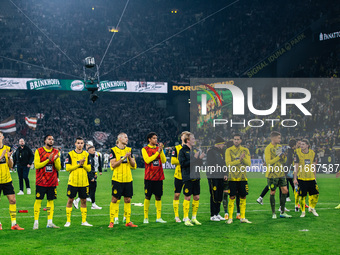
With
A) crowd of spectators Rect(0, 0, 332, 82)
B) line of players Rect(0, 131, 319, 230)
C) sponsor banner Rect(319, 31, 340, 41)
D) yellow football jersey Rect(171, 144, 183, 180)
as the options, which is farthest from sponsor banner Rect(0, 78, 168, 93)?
line of players Rect(0, 131, 319, 230)

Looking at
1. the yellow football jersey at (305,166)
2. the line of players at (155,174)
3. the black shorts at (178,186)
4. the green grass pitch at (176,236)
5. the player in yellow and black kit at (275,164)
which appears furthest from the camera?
the yellow football jersey at (305,166)

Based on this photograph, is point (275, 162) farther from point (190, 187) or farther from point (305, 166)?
point (190, 187)

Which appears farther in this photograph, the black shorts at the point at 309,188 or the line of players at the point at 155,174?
the black shorts at the point at 309,188

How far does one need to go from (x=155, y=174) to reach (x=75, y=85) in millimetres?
33601

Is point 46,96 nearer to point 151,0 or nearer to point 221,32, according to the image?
point 151,0

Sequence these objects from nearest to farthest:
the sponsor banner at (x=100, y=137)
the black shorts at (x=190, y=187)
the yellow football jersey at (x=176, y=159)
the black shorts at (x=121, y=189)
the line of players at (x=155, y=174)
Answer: the line of players at (x=155, y=174), the black shorts at (x=121, y=189), the black shorts at (x=190, y=187), the yellow football jersey at (x=176, y=159), the sponsor banner at (x=100, y=137)

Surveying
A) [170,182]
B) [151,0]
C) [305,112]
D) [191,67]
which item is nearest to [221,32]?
[191,67]

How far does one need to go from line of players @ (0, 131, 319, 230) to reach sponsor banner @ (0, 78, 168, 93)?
3088 cm

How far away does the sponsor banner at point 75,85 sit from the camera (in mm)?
41250

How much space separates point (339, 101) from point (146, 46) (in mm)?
23743

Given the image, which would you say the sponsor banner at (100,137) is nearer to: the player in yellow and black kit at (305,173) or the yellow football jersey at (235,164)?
the player in yellow and black kit at (305,173)

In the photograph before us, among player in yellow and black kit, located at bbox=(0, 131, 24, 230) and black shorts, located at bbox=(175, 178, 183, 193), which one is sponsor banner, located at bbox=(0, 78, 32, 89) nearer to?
player in yellow and black kit, located at bbox=(0, 131, 24, 230)

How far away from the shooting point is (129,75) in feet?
155

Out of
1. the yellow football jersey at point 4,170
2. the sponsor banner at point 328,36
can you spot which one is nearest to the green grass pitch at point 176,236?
the yellow football jersey at point 4,170
